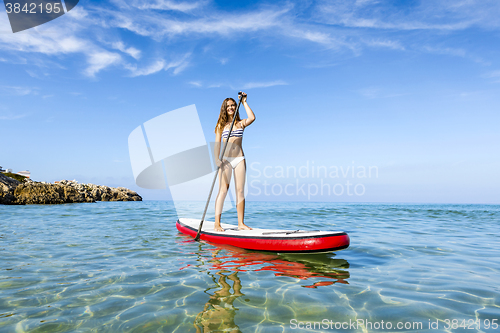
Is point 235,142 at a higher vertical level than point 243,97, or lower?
lower

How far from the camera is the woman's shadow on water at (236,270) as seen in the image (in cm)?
286

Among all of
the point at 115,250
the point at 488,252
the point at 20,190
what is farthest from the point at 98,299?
the point at 20,190

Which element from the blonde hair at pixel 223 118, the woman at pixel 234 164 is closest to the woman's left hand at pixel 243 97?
the woman at pixel 234 164

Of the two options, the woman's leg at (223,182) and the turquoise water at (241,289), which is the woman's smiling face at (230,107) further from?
the turquoise water at (241,289)

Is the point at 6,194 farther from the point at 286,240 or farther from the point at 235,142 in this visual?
Result: the point at 286,240

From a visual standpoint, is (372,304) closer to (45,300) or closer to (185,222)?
(45,300)

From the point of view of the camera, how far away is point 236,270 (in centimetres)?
445

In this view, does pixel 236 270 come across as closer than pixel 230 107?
Yes

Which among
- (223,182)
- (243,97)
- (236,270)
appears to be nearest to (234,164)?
(223,182)

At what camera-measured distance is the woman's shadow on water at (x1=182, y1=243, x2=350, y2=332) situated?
9.37 feet

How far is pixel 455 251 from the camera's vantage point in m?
6.26

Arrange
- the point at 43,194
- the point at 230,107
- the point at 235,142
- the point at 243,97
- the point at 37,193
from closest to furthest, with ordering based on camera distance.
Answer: the point at 243,97
the point at 235,142
the point at 230,107
the point at 37,193
the point at 43,194

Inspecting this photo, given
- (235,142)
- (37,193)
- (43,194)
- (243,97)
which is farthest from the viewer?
(43,194)

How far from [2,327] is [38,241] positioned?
16.2ft
